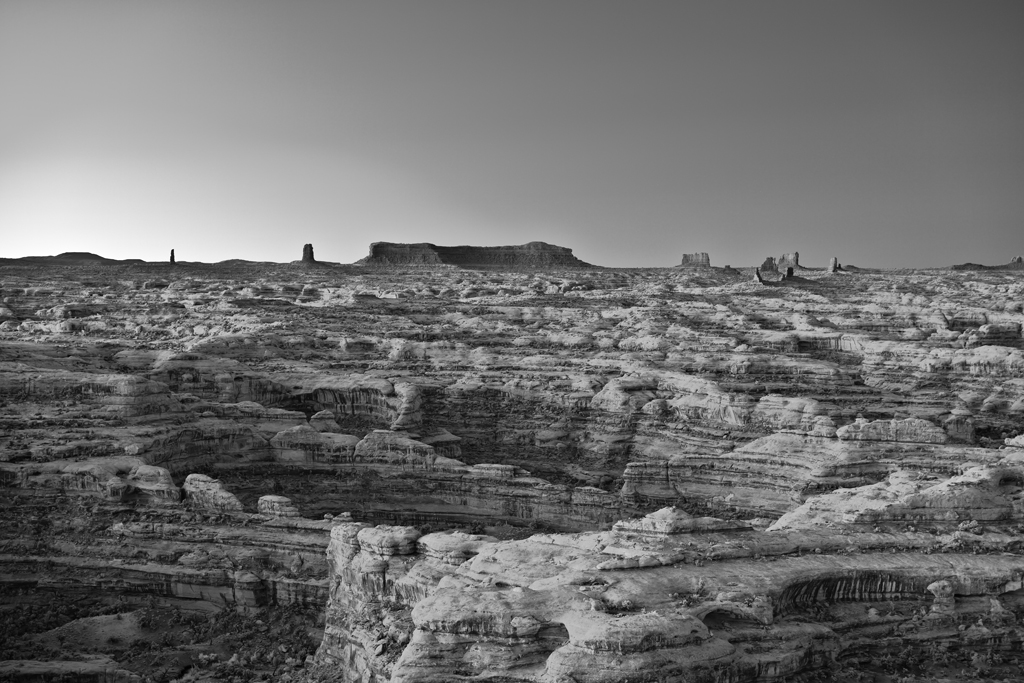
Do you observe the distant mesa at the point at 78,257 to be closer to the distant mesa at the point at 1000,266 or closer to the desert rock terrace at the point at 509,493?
the desert rock terrace at the point at 509,493

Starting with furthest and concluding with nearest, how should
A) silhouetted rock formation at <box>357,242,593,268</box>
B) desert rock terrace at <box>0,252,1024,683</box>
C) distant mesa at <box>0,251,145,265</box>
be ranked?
silhouetted rock formation at <box>357,242,593,268</box>
distant mesa at <box>0,251,145,265</box>
desert rock terrace at <box>0,252,1024,683</box>

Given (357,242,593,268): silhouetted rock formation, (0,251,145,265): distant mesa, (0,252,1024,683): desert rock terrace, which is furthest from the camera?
(357,242,593,268): silhouetted rock formation

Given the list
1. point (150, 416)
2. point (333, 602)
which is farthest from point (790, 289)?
point (333, 602)

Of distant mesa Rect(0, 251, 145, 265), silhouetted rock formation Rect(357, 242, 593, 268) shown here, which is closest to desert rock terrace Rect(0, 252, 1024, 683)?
distant mesa Rect(0, 251, 145, 265)

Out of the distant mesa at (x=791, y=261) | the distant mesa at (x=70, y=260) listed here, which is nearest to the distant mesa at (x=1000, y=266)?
the distant mesa at (x=791, y=261)

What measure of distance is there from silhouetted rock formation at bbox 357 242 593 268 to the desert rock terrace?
152 ft

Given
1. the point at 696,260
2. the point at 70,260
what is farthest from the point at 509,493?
the point at 696,260

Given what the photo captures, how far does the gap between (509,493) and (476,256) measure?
264 ft

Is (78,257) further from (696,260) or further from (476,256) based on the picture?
(696,260)

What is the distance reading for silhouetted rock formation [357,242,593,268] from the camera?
105438mm

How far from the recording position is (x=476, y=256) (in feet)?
359

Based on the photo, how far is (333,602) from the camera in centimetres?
2128

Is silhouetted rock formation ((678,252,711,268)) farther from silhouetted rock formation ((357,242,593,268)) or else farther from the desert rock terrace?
the desert rock terrace

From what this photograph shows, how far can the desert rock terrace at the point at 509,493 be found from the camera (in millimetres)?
17141
